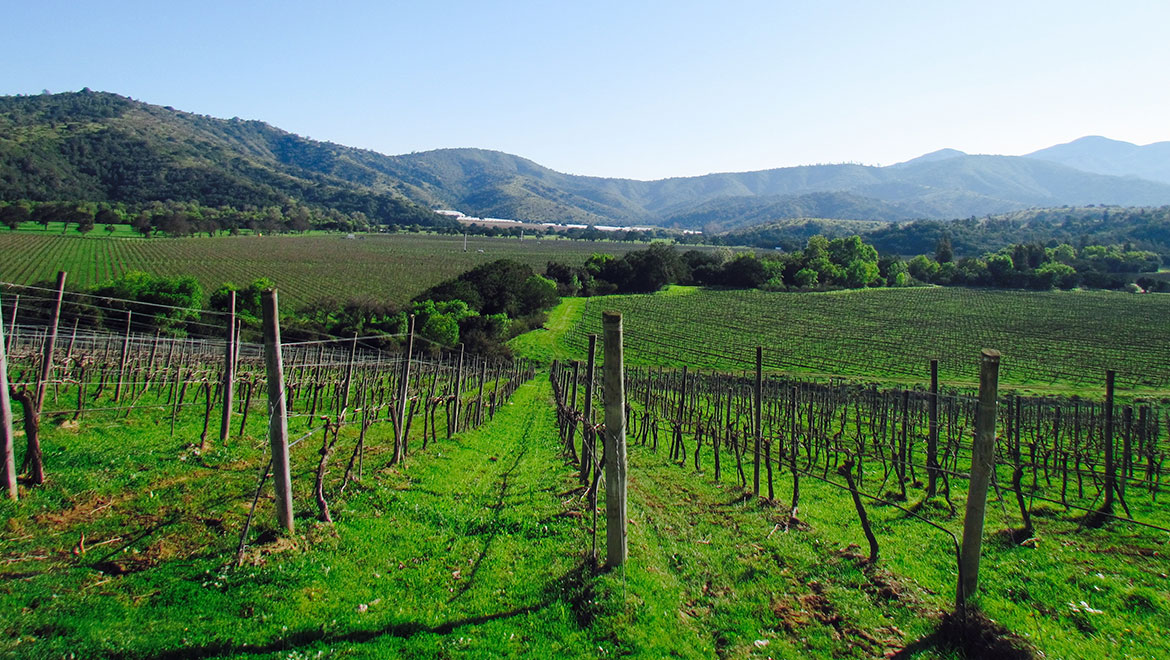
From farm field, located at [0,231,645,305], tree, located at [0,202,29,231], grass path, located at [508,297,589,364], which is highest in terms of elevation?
tree, located at [0,202,29,231]

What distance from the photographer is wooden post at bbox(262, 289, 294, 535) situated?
7.14 meters

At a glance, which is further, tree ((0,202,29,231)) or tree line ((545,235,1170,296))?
tree ((0,202,29,231))

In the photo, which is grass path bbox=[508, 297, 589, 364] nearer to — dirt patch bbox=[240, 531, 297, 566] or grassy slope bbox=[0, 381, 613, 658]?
grassy slope bbox=[0, 381, 613, 658]

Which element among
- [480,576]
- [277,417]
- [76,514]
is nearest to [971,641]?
[480,576]

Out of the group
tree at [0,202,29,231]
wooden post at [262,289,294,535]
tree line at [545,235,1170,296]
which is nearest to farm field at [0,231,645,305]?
tree at [0,202,29,231]

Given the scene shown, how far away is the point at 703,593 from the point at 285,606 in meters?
4.50

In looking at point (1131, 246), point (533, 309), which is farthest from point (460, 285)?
point (1131, 246)

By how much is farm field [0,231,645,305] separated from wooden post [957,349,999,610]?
73899 mm

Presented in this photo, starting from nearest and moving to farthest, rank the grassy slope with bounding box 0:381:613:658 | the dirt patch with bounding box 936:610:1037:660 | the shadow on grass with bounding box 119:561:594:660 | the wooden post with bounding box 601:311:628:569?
1. the shadow on grass with bounding box 119:561:594:660
2. the grassy slope with bounding box 0:381:613:658
3. the dirt patch with bounding box 936:610:1037:660
4. the wooden post with bounding box 601:311:628:569

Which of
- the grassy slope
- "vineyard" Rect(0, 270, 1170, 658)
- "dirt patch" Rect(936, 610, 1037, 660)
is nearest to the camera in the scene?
the grassy slope

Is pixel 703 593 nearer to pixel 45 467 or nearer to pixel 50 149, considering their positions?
pixel 45 467

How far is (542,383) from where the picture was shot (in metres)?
50.3

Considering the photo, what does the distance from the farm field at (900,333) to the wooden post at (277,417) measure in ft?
160

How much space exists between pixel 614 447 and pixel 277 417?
13.4 ft
